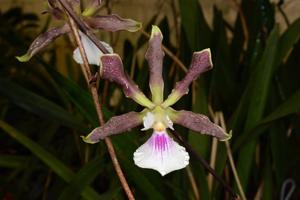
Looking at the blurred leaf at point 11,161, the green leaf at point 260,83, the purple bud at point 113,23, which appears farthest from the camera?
the blurred leaf at point 11,161

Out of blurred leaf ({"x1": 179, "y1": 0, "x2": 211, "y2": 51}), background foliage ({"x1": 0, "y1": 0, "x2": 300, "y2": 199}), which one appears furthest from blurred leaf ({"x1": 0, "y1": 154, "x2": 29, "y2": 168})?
blurred leaf ({"x1": 179, "y1": 0, "x2": 211, "y2": 51})

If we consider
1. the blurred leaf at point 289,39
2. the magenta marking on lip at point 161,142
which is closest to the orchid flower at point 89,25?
the magenta marking on lip at point 161,142

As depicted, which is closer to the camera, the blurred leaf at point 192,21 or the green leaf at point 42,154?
the green leaf at point 42,154

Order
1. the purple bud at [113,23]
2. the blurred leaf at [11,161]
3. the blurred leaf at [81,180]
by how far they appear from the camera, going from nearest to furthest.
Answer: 1. the purple bud at [113,23]
2. the blurred leaf at [81,180]
3. the blurred leaf at [11,161]

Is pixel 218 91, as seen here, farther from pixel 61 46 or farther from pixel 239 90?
pixel 61 46

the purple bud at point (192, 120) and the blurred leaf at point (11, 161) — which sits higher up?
the purple bud at point (192, 120)

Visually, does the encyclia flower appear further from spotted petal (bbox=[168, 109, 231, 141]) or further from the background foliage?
the background foliage

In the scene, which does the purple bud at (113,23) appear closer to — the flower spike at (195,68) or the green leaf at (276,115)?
the flower spike at (195,68)
